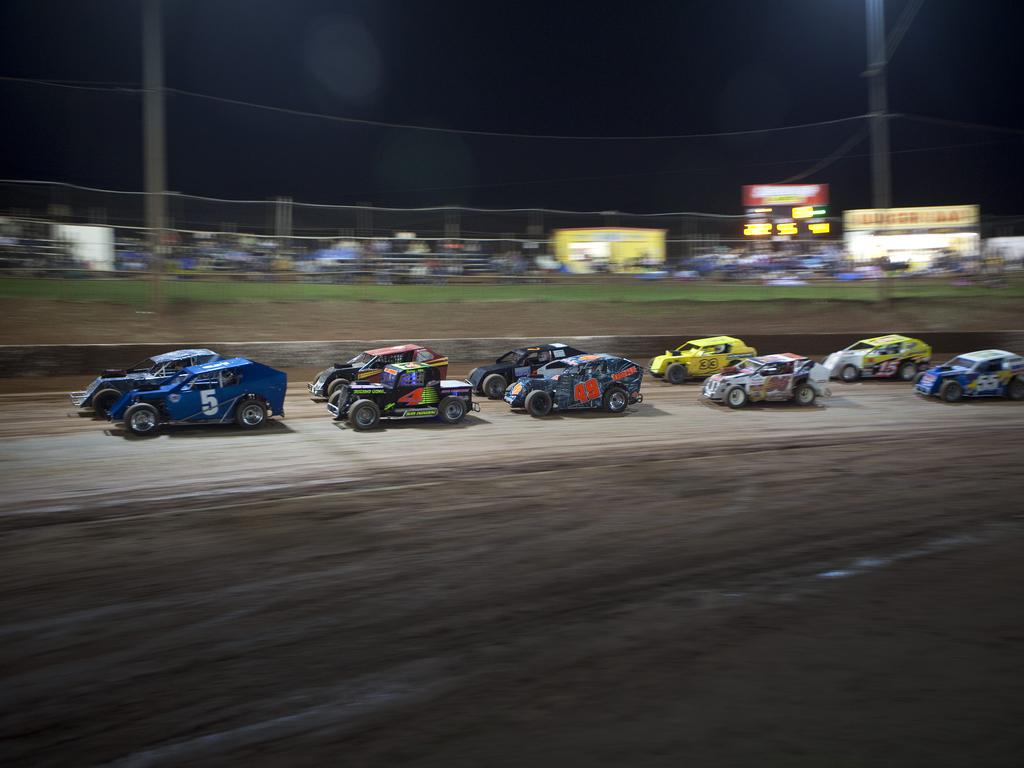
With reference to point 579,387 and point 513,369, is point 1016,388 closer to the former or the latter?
point 579,387

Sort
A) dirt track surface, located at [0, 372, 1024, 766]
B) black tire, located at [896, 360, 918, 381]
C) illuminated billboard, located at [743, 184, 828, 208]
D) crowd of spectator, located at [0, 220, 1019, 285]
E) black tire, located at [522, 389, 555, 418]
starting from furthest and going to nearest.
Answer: illuminated billboard, located at [743, 184, 828, 208] → crowd of spectator, located at [0, 220, 1019, 285] → black tire, located at [896, 360, 918, 381] → black tire, located at [522, 389, 555, 418] → dirt track surface, located at [0, 372, 1024, 766]

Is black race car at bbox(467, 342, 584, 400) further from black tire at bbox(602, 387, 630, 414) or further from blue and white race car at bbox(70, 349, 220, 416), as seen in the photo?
blue and white race car at bbox(70, 349, 220, 416)

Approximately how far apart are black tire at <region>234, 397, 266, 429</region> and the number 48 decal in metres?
5.54

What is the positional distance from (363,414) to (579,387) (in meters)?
4.07

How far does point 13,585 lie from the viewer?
617 cm

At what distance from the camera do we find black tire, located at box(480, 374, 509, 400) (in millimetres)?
17094

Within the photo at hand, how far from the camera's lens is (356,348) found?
2086 cm

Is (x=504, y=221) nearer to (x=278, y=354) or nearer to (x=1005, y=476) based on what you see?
(x=278, y=354)

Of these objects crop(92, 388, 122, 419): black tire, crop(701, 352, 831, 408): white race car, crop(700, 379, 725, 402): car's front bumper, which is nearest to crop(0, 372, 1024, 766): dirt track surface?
crop(92, 388, 122, 419): black tire

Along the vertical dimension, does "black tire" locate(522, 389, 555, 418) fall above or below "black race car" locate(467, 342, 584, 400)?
below

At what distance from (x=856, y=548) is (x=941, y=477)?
3724 millimetres

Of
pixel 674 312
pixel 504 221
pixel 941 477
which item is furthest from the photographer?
pixel 504 221

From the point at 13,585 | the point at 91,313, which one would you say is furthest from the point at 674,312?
the point at 13,585

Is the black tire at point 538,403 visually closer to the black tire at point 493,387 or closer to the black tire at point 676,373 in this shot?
the black tire at point 493,387
